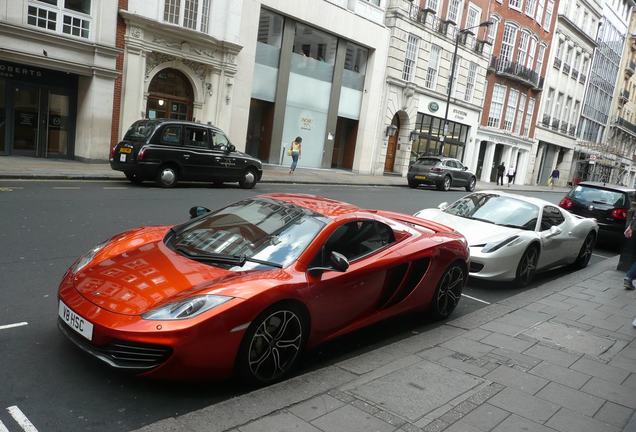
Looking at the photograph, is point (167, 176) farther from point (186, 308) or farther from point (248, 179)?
point (186, 308)

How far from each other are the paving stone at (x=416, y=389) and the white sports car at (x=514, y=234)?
3375 millimetres

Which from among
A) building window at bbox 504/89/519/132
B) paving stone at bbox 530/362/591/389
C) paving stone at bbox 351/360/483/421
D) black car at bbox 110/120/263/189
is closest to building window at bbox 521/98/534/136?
building window at bbox 504/89/519/132

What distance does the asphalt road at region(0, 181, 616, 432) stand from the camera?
3291 mm

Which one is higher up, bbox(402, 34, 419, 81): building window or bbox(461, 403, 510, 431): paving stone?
bbox(402, 34, 419, 81): building window

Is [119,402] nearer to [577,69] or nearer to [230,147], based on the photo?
[230,147]

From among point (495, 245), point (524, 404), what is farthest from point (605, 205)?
point (524, 404)

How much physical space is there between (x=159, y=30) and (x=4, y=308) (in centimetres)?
1640

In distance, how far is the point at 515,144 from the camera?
1734 inches

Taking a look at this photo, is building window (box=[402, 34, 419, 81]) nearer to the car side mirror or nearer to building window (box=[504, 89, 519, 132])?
building window (box=[504, 89, 519, 132])

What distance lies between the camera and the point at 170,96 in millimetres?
20469

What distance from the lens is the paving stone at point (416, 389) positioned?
3515 mm

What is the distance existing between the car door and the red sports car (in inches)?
0.5

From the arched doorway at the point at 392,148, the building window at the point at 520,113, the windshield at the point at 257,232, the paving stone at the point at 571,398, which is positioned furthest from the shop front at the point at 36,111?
the building window at the point at 520,113

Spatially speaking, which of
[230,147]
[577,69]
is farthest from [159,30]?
[577,69]
